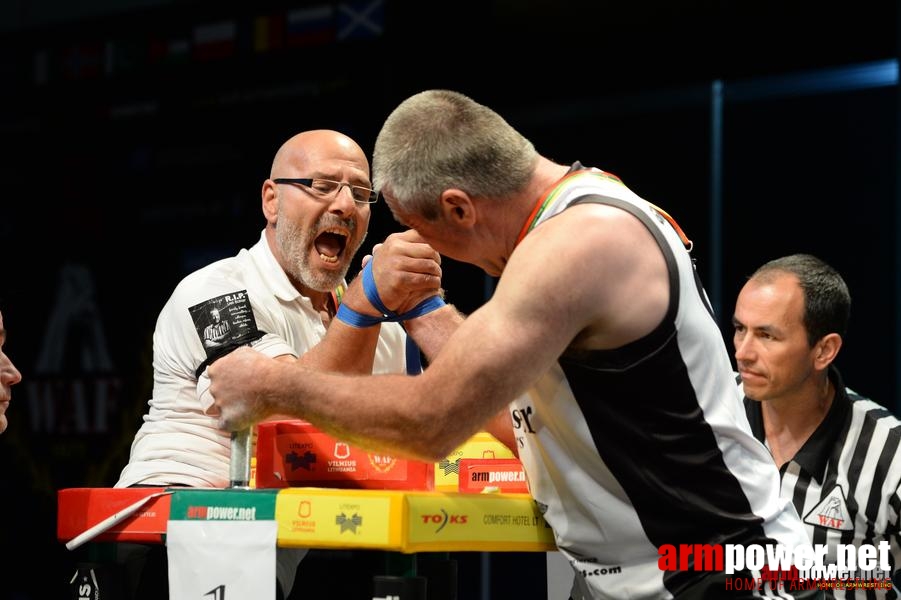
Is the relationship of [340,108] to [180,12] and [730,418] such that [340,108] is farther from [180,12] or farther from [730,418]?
[730,418]

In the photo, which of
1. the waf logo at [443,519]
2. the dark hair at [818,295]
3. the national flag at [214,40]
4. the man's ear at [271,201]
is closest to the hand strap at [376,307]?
the waf logo at [443,519]

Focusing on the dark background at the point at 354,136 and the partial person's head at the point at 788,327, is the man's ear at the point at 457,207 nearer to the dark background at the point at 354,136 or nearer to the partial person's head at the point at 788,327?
the partial person's head at the point at 788,327

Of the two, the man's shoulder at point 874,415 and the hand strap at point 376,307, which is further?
the man's shoulder at point 874,415

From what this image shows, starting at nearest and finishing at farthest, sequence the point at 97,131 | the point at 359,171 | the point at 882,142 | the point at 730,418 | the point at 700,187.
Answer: the point at 730,418 < the point at 359,171 < the point at 882,142 < the point at 700,187 < the point at 97,131

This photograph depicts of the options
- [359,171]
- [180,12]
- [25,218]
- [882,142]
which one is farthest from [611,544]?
[25,218]

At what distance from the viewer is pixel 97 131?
5.14 m

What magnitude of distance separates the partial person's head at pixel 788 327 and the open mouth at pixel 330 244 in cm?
107

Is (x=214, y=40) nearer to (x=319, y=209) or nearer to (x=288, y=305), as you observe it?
(x=319, y=209)

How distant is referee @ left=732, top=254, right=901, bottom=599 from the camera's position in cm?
271

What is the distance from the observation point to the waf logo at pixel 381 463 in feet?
6.22

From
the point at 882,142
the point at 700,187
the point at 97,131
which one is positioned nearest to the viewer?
the point at 882,142

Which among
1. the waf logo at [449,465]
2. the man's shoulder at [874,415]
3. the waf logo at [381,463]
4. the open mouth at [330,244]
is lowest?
the waf logo at [381,463]

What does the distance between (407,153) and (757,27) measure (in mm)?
3121

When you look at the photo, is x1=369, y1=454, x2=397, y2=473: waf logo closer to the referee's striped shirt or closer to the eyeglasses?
the eyeglasses
